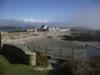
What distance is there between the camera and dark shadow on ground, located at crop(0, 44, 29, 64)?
68.7ft

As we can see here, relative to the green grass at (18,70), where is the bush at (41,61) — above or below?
above

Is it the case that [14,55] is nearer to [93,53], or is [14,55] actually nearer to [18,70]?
[18,70]

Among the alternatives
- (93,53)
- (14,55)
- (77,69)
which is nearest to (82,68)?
(77,69)

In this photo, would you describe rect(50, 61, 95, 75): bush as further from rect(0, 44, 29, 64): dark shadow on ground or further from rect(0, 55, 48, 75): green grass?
rect(0, 44, 29, 64): dark shadow on ground

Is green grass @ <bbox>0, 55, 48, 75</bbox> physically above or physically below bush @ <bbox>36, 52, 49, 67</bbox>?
below

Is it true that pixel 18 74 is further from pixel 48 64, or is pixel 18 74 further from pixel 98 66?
pixel 98 66

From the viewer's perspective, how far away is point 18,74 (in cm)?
1756

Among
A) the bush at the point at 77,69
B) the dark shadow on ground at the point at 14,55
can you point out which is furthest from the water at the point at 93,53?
the dark shadow on ground at the point at 14,55

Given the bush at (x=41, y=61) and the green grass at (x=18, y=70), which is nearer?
the green grass at (x=18, y=70)

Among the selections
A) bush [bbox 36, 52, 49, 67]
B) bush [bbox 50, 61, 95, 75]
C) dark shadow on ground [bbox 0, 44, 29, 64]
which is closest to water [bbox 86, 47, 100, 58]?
bush [bbox 50, 61, 95, 75]

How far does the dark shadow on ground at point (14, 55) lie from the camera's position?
68.7ft

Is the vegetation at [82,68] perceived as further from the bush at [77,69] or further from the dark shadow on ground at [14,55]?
the dark shadow on ground at [14,55]

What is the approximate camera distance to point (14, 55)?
75.4ft

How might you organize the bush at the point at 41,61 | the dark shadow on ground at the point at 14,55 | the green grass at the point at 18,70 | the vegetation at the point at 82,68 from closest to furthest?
the vegetation at the point at 82,68 → the green grass at the point at 18,70 → the bush at the point at 41,61 → the dark shadow on ground at the point at 14,55
